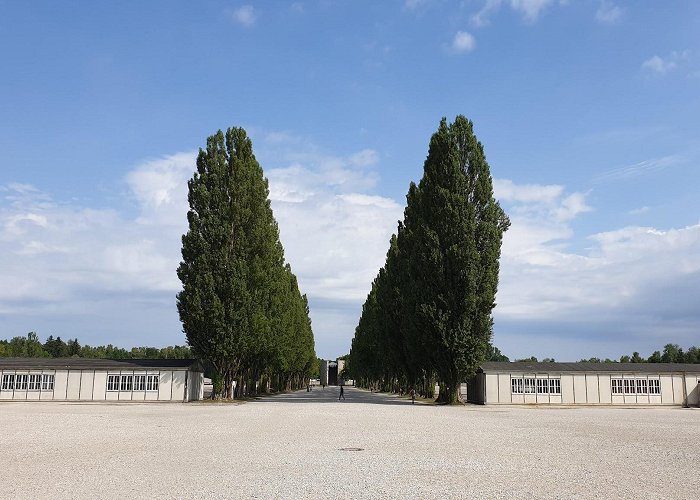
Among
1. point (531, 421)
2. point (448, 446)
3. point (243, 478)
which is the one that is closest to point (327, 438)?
point (448, 446)

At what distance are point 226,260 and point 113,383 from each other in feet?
45.3

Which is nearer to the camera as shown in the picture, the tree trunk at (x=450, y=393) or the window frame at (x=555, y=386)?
the tree trunk at (x=450, y=393)

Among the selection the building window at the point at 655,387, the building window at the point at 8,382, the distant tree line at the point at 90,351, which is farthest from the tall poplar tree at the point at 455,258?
the distant tree line at the point at 90,351

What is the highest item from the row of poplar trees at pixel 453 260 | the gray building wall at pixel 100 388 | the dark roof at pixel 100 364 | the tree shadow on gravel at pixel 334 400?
the row of poplar trees at pixel 453 260

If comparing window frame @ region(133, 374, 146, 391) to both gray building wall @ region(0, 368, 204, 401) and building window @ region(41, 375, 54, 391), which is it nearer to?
gray building wall @ region(0, 368, 204, 401)

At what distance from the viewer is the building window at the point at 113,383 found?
52.9 metres

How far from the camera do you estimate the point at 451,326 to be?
48.0m

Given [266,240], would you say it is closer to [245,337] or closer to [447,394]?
[245,337]

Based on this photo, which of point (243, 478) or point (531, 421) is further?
point (531, 421)

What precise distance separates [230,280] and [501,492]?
4157 cm

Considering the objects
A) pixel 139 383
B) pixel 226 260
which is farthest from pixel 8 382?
pixel 226 260

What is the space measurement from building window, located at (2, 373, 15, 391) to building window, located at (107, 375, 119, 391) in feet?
27.5

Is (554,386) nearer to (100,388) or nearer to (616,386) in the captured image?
(616,386)

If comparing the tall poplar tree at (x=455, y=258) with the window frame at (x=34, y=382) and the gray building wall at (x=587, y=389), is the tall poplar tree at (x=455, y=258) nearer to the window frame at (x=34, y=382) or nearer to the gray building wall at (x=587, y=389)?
the gray building wall at (x=587, y=389)
